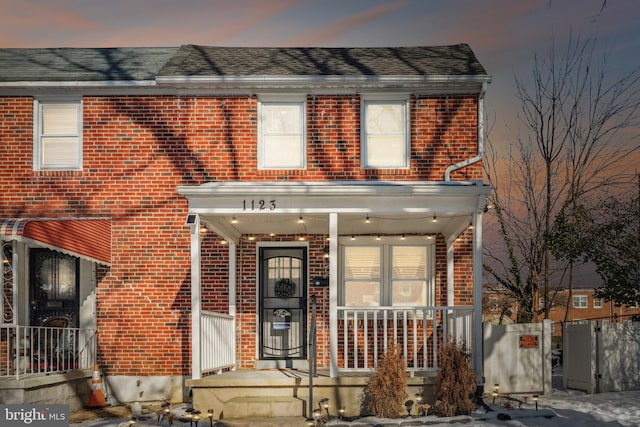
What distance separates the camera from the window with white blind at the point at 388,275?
46.1 ft

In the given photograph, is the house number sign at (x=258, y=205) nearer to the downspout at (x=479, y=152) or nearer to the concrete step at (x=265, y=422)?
the concrete step at (x=265, y=422)

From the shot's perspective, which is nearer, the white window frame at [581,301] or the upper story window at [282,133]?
the upper story window at [282,133]

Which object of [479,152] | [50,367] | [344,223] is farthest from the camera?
[479,152]

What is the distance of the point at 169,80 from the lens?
13453 mm

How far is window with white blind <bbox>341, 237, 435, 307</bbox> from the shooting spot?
14062mm

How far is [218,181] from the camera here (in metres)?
13.7

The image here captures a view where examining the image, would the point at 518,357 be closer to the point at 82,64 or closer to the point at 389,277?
the point at 389,277

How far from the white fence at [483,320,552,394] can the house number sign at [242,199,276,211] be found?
5079mm

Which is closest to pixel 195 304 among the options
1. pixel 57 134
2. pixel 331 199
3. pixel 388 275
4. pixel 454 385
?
pixel 331 199

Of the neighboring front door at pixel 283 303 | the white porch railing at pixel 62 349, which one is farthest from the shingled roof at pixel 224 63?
the white porch railing at pixel 62 349

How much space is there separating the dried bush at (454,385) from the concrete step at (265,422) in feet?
6.92

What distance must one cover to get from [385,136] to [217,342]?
5.01 meters

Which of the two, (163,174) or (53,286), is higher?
(163,174)

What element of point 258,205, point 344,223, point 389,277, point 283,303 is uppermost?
point 258,205
